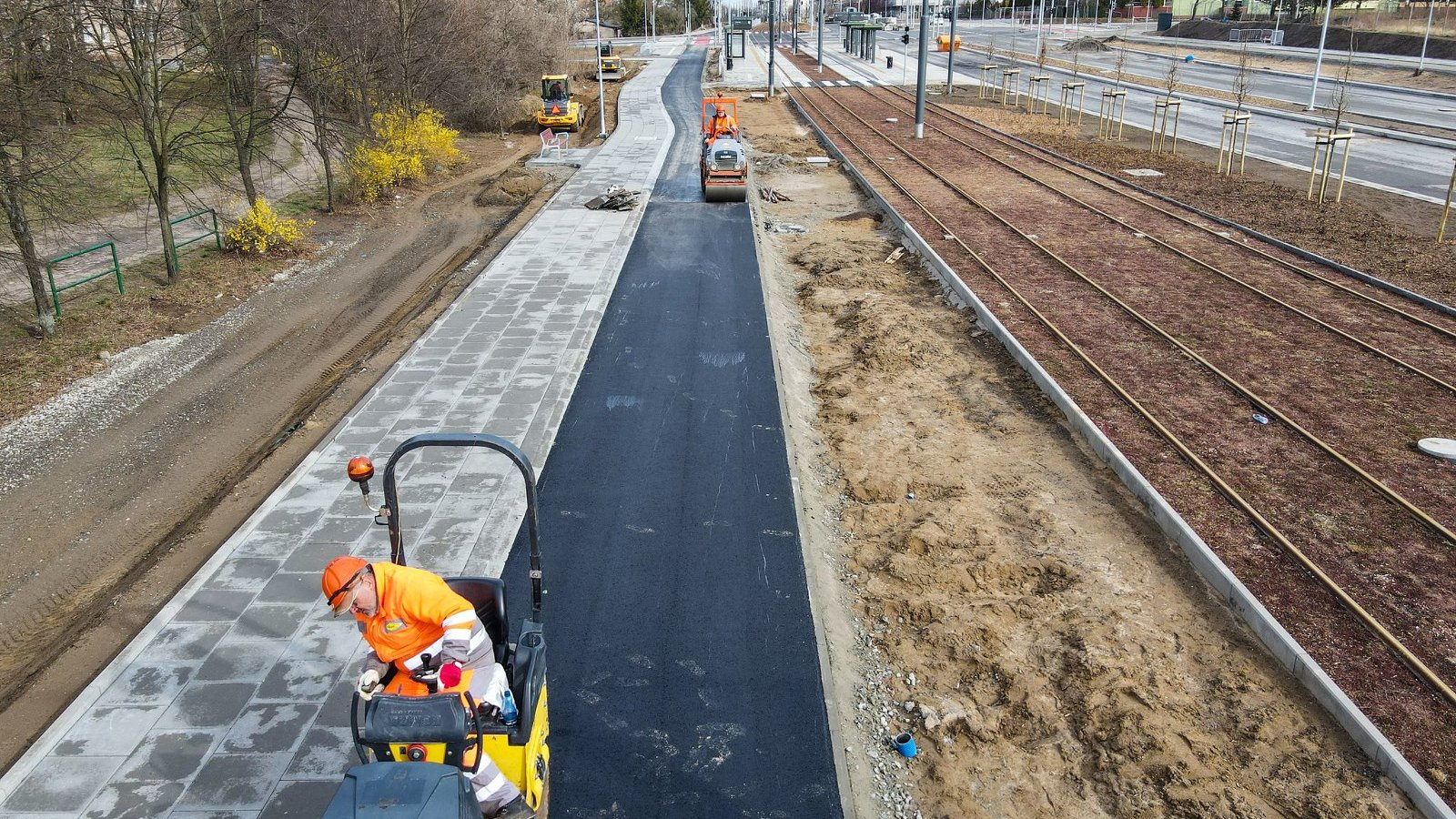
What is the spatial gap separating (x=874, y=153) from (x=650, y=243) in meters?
14.2

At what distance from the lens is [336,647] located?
824 centimetres

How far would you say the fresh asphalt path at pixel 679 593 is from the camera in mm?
7020

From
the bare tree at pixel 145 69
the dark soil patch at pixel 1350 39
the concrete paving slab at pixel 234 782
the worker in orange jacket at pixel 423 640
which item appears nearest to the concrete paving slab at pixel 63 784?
the concrete paving slab at pixel 234 782

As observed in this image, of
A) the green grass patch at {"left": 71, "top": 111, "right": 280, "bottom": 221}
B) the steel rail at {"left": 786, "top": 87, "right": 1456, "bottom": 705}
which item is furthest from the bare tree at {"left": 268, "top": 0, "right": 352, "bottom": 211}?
the steel rail at {"left": 786, "top": 87, "right": 1456, "bottom": 705}

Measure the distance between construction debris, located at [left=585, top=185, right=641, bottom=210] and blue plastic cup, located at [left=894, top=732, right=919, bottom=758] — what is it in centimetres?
1949

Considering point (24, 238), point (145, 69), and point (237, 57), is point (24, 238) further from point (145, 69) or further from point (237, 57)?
point (237, 57)

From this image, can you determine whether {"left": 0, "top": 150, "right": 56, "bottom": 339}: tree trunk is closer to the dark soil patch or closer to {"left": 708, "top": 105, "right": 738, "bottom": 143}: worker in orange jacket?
{"left": 708, "top": 105, "right": 738, "bottom": 143}: worker in orange jacket

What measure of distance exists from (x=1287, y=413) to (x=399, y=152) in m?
24.0

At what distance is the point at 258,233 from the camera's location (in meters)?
21.2

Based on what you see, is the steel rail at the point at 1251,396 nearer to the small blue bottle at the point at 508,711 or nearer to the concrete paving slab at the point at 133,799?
the small blue bottle at the point at 508,711

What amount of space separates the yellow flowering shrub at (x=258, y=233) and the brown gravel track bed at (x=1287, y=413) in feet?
46.5

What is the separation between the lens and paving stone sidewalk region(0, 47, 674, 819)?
6.78 metres

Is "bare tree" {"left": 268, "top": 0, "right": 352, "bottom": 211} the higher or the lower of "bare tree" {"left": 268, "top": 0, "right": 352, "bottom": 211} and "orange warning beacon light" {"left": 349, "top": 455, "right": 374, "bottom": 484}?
the higher

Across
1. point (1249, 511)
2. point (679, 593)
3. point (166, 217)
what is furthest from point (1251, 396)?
point (166, 217)
